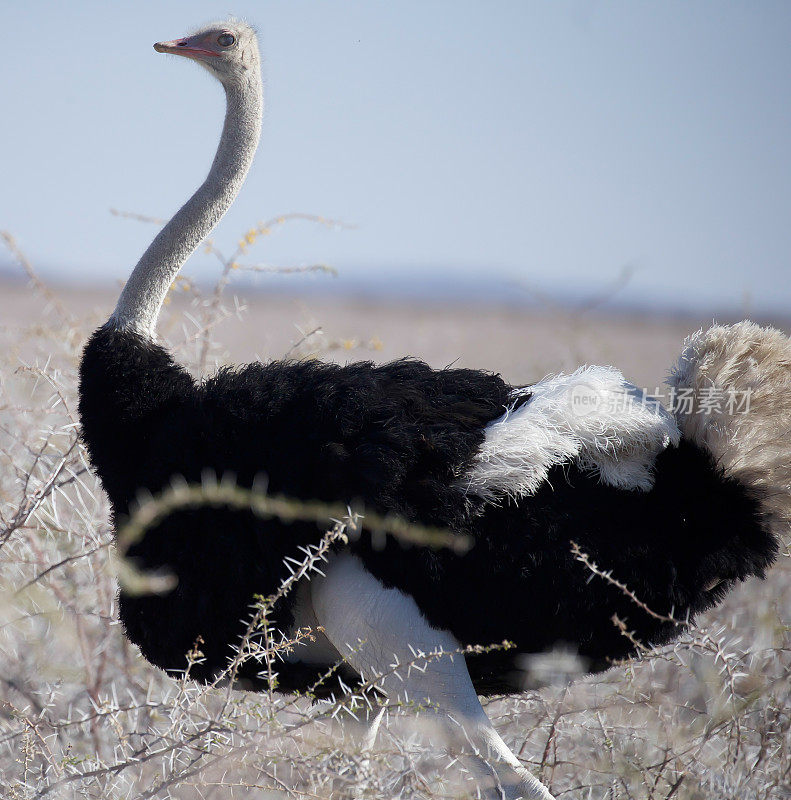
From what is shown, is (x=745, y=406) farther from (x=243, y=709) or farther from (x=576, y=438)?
(x=243, y=709)

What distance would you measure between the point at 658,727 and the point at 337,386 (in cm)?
158

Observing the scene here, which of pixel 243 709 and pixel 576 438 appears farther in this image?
pixel 243 709

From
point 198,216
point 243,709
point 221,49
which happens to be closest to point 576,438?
point 198,216

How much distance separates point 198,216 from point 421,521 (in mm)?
1191

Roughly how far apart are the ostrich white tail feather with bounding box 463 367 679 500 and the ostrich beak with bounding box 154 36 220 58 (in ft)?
4.98

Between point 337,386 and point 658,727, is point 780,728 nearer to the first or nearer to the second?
point 658,727

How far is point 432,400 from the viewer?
2664mm

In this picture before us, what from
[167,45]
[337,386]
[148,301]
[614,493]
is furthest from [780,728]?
[167,45]

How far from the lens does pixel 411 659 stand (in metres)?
2.46

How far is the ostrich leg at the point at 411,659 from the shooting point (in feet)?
8.04

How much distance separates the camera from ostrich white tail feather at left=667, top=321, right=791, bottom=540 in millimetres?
2574
